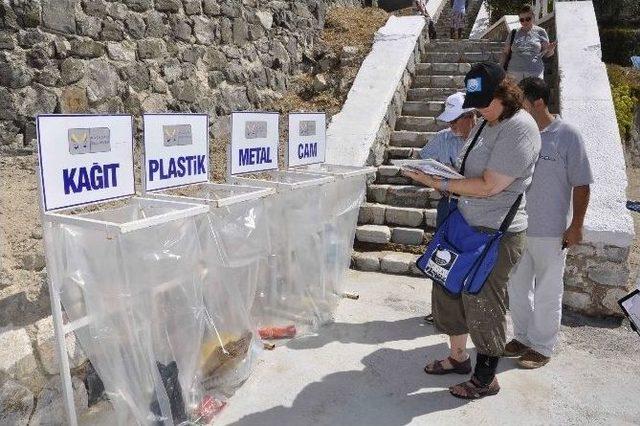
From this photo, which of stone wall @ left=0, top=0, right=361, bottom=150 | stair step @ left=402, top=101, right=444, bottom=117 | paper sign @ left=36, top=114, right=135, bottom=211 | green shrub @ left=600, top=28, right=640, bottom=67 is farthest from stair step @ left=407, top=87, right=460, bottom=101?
green shrub @ left=600, top=28, right=640, bottom=67

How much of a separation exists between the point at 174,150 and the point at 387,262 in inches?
107

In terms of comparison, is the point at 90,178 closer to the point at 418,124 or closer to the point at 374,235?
the point at 374,235

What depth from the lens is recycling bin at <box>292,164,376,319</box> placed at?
13.1 feet

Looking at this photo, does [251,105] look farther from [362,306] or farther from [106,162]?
[106,162]

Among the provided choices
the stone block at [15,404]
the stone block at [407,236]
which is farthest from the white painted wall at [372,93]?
the stone block at [15,404]

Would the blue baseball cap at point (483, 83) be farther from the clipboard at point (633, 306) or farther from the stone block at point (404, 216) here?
the stone block at point (404, 216)

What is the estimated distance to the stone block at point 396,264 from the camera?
16.3 ft

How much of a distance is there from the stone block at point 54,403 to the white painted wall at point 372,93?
144 inches

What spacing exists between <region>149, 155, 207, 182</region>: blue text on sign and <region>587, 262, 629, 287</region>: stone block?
309 centimetres

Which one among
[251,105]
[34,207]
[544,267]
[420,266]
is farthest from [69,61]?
[544,267]

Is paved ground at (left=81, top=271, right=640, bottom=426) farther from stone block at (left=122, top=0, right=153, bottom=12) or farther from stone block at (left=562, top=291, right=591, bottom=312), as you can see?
stone block at (left=122, top=0, right=153, bottom=12)

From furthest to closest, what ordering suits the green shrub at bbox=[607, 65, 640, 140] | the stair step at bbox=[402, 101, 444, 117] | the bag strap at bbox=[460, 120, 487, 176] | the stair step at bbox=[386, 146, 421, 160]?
the stair step at bbox=[402, 101, 444, 117] < the green shrub at bbox=[607, 65, 640, 140] < the stair step at bbox=[386, 146, 421, 160] < the bag strap at bbox=[460, 120, 487, 176]

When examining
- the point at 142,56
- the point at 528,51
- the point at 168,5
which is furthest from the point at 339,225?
the point at 528,51

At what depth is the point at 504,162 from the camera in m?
2.63
